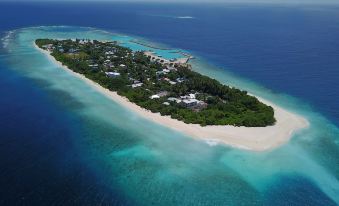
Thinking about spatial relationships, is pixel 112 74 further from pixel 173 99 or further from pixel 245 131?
pixel 245 131

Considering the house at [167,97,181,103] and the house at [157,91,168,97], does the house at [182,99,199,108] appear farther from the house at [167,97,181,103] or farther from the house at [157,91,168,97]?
the house at [157,91,168,97]

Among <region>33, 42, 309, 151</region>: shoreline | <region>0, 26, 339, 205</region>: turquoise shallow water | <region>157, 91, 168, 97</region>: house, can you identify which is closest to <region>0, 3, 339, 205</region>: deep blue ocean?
<region>0, 26, 339, 205</region>: turquoise shallow water

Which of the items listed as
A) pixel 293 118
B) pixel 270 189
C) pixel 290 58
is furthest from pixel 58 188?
pixel 290 58

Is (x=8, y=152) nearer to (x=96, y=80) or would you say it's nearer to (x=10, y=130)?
(x=10, y=130)

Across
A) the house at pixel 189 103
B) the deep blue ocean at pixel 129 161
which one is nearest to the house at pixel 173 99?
the house at pixel 189 103

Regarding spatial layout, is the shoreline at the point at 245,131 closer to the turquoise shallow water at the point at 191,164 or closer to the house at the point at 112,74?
the turquoise shallow water at the point at 191,164

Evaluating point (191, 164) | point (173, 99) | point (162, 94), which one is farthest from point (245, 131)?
point (162, 94)
